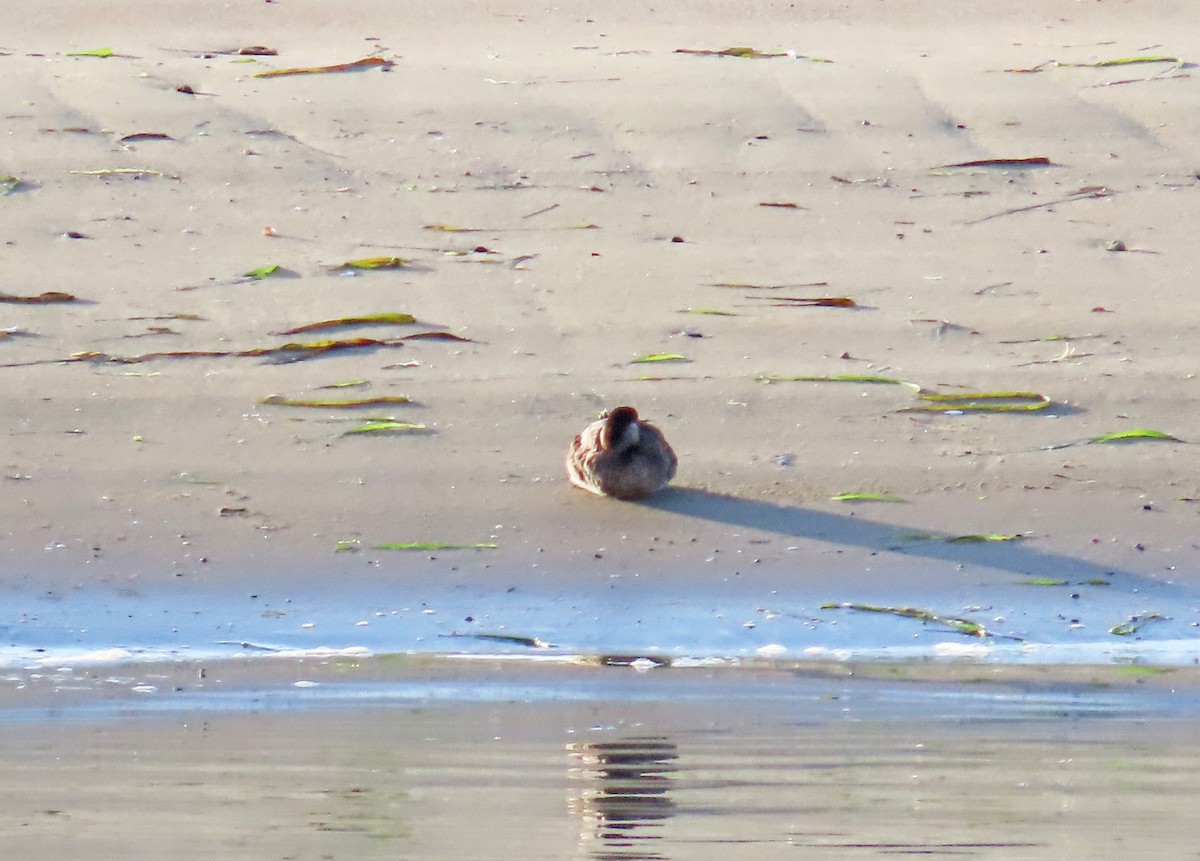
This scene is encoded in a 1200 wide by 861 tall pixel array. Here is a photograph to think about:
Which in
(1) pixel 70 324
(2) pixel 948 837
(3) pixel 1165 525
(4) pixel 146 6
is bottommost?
(2) pixel 948 837

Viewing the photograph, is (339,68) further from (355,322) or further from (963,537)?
(963,537)

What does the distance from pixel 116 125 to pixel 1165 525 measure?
6361 millimetres

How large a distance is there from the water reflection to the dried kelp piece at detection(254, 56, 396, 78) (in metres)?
7.64

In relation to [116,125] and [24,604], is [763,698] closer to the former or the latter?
[24,604]

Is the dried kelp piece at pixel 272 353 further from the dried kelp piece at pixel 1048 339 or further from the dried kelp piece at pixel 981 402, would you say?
the dried kelp piece at pixel 1048 339

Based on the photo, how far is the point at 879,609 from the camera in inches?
303

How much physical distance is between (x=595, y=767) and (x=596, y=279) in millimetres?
4991

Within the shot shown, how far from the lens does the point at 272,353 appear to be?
385 inches

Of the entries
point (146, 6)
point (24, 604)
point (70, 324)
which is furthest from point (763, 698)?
point (146, 6)

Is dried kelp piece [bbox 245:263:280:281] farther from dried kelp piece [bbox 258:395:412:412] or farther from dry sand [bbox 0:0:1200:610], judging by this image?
dried kelp piece [bbox 258:395:412:412]

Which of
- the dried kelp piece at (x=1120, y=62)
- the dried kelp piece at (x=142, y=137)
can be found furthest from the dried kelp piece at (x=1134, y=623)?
the dried kelp piece at (x=142, y=137)

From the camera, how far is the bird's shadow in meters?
8.08

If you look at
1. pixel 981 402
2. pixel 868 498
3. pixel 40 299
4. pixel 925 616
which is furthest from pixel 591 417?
pixel 40 299

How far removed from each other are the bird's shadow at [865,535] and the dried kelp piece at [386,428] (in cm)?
108
